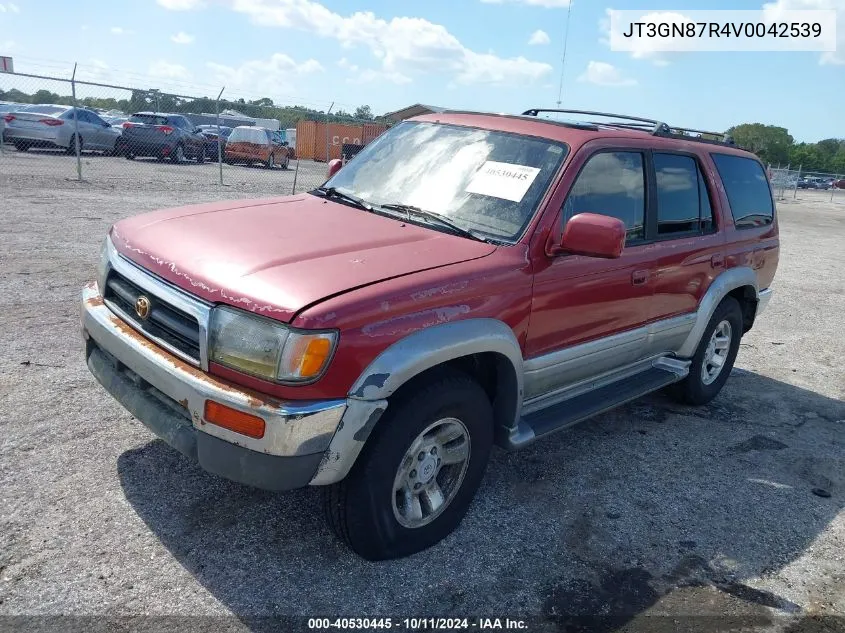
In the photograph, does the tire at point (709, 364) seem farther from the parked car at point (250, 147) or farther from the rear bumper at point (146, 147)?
the parked car at point (250, 147)

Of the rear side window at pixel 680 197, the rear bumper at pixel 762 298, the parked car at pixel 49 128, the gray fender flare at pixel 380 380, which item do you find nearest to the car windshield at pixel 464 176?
the gray fender flare at pixel 380 380

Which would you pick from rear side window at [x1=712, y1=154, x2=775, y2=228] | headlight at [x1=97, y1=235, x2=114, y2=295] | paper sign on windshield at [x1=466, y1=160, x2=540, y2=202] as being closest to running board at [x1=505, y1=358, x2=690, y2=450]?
paper sign on windshield at [x1=466, y1=160, x2=540, y2=202]

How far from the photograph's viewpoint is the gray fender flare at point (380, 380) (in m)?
2.61

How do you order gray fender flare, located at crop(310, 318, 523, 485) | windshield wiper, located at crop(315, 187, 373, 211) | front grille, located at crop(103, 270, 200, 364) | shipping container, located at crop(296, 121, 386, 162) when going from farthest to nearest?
shipping container, located at crop(296, 121, 386, 162), windshield wiper, located at crop(315, 187, 373, 211), front grille, located at crop(103, 270, 200, 364), gray fender flare, located at crop(310, 318, 523, 485)

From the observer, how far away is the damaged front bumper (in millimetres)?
2518

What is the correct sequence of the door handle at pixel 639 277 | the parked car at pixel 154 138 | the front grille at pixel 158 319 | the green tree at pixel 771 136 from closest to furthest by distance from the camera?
the front grille at pixel 158 319 → the door handle at pixel 639 277 → the parked car at pixel 154 138 → the green tree at pixel 771 136

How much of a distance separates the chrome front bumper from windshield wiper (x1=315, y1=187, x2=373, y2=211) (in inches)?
55.4

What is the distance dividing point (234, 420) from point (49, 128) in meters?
18.8

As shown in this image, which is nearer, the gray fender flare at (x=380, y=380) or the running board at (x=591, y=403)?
the gray fender flare at (x=380, y=380)

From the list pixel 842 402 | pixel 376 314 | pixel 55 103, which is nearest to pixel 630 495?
pixel 376 314

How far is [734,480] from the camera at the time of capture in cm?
417

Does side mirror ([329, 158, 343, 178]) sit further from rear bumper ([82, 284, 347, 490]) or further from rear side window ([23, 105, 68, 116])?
rear side window ([23, 105, 68, 116])

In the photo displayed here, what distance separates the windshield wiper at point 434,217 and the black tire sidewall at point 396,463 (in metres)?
0.74

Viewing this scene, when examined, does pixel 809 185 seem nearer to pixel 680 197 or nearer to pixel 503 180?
pixel 680 197
